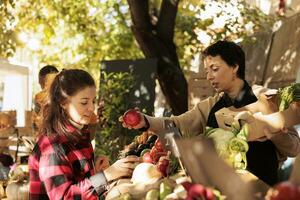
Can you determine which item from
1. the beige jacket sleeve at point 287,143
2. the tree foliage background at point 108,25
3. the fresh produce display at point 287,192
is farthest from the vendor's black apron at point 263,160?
the tree foliage background at point 108,25

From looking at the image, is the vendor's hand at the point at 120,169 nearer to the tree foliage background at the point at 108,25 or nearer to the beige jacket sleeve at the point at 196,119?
the beige jacket sleeve at the point at 196,119

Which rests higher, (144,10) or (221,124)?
(144,10)

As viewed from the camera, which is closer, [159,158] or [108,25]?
[159,158]

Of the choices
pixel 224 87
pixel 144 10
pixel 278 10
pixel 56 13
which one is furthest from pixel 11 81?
pixel 224 87

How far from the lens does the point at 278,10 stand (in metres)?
10.1

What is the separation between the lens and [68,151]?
233 cm

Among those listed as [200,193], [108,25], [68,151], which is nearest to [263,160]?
[68,151]

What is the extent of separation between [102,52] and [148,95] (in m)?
4.70

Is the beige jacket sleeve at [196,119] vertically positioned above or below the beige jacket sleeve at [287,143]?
above

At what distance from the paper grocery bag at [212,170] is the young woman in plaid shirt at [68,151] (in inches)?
27.4

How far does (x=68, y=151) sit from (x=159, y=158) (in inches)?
20.9

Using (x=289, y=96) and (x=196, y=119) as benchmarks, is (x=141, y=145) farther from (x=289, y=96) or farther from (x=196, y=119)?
(x=289, y=96)

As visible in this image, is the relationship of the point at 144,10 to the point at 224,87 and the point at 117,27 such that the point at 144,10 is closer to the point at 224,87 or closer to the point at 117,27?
the point at 117,27

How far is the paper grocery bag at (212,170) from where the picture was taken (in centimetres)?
155
